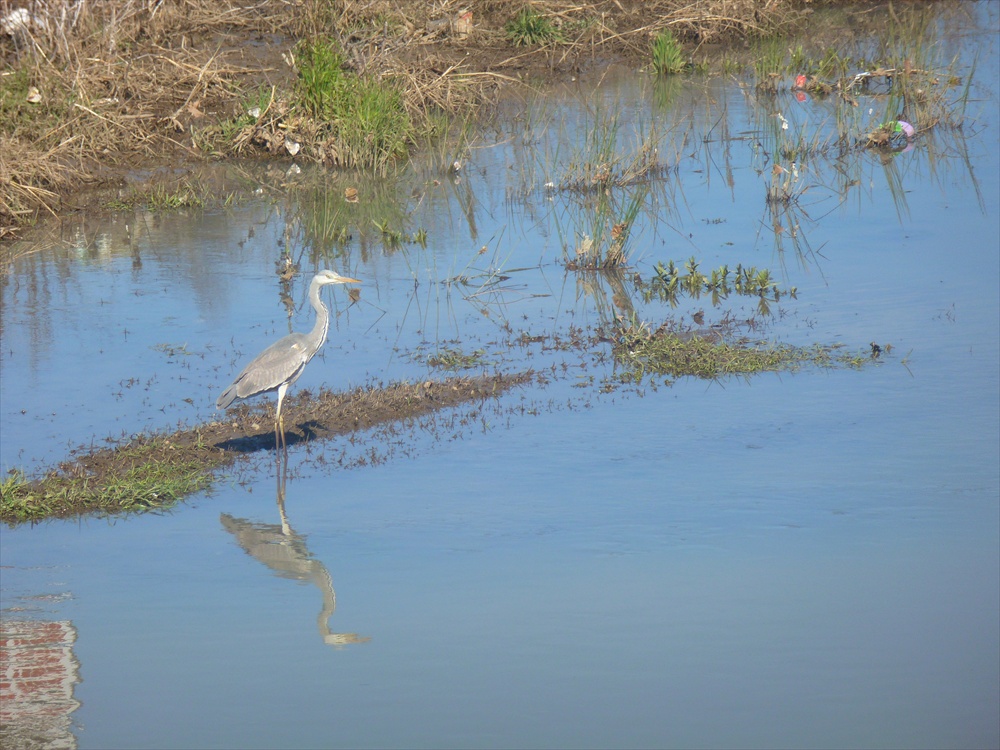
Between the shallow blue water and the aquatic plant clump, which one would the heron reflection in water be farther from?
the aquatic plant clump

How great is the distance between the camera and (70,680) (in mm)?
5066

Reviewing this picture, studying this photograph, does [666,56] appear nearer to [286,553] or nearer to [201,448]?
[201,448]

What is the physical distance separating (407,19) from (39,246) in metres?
5.79

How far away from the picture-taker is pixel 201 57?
13.7 m

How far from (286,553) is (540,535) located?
123 centimetres

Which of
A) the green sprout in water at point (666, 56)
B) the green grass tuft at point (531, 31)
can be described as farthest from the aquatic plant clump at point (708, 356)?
the green grass tuft at point (531, 31)

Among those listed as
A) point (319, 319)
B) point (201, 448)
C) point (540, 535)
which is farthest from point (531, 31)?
point (540, 535)

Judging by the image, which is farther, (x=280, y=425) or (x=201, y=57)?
(x=201, y=57)

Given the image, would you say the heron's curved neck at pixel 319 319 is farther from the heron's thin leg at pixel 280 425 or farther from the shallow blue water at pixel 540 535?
the shallow blue water at pixel 540 535

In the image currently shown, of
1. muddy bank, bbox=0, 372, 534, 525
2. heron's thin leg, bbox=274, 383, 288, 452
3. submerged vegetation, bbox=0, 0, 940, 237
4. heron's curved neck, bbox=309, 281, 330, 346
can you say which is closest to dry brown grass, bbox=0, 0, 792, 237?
submerged vegetation, bbox=0, 0, 940, 237

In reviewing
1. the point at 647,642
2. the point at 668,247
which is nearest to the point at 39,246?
the point at 668,247

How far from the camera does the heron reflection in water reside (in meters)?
5.50

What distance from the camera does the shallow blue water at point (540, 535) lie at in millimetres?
4863

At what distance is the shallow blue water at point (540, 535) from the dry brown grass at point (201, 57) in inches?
101
